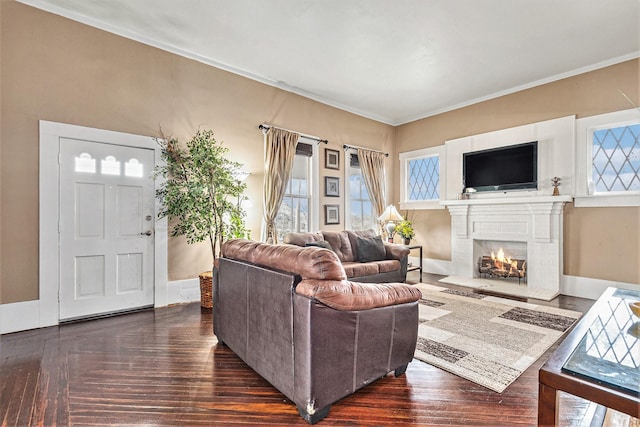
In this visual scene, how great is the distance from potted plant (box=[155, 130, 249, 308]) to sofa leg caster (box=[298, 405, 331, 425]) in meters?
2.32

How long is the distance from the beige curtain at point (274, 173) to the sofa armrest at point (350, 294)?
9.57 ft

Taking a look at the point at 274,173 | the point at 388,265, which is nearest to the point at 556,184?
the point at 388,265

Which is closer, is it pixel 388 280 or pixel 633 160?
pixel 633 160

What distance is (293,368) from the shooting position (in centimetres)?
171

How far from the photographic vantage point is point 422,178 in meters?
6.38

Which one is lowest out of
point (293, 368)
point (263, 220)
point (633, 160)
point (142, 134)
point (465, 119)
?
point (293, 368)

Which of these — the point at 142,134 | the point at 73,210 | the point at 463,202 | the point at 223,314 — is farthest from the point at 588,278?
the point at 73,210

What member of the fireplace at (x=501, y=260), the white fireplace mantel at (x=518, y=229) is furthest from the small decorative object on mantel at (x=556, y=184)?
the fireplace at (x=501, y=260)

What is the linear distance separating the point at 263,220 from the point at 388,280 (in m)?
2.00

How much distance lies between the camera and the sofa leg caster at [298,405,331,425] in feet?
5.37

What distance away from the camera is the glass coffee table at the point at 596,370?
3.71 feet

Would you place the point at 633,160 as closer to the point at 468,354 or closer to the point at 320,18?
the point at 468,354

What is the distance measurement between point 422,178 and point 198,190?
4507 millimetres

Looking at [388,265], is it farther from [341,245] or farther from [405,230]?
[405,230]
